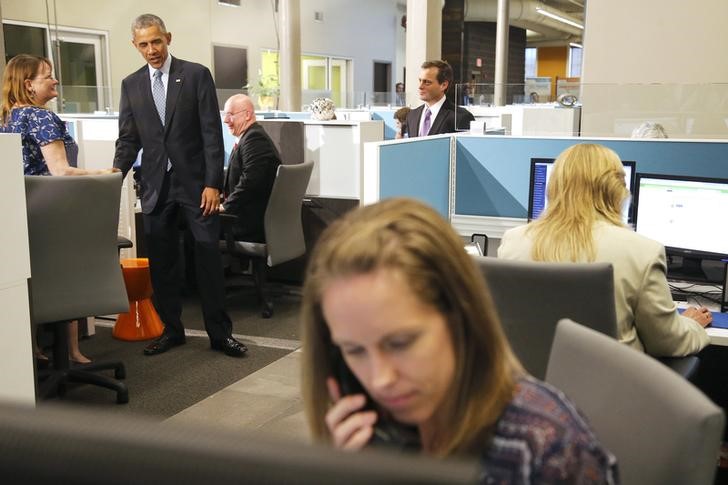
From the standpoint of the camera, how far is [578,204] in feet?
5.96

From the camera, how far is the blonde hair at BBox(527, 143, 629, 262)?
1782 millimetres

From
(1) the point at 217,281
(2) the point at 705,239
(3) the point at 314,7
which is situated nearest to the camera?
(2) the point at 705,239

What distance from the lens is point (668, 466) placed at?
0.88 meters

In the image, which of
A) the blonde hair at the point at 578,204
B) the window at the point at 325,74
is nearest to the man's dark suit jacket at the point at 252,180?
the blonde hair at the point at 578,204

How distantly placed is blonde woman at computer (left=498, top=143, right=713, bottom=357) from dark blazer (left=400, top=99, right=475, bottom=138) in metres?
2.44

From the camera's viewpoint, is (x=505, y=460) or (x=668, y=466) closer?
(x=505, y=460)

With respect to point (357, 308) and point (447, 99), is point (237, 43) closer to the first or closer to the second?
point (447, 99)

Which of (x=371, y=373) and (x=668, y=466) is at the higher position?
(x=371, y=373)

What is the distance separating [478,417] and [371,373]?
10cm

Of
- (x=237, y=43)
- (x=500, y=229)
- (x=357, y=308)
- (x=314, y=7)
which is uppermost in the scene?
(x=314, y=7)

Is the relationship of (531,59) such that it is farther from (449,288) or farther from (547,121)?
(449,288)

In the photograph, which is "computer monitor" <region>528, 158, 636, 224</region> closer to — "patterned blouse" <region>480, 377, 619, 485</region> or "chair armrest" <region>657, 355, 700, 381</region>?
"chair armrest" <region>657, 355, 700, 381</region>

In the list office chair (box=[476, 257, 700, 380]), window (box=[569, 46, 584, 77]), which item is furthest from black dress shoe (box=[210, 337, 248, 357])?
window (box=[569, 46, 584, 77])

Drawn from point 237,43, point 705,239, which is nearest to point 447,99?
point 705,239
